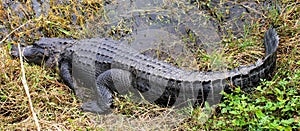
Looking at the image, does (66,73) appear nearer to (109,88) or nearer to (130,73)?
(109,88)

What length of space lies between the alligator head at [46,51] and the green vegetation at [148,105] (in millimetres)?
105

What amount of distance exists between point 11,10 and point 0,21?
0.23 metres

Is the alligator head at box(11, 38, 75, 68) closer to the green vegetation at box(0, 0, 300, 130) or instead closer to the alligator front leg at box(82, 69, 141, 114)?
the green vegetation at box(0, 0, 300, 130)

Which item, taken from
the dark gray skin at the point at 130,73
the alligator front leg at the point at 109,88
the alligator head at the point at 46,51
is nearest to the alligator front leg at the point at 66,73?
the dark gray skin at the point at 130,73

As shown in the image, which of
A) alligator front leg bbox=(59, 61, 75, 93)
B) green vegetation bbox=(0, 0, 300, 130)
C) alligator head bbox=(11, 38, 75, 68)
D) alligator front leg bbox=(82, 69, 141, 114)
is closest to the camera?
green vegetation bbox=(0, 0, 300, 130)

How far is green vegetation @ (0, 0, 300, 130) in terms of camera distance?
3566mm

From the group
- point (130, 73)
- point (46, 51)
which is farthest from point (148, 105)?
point (46, 51)

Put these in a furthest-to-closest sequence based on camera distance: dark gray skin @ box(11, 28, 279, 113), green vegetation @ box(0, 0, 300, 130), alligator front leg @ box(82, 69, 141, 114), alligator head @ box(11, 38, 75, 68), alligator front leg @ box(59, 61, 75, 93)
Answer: alligator head @ box(11, 38, 75, 68) < alligator front leg @ box(59, 61, 75, 93) < alligator front leg @ box(82, 69, 141, 114) < dark gray skin @ box(11, 28, 279, 113) < green vegetation @ box(0, 0, 300, 130)

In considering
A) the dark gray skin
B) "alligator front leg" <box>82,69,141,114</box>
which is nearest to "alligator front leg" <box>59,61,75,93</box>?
the dark gray skin

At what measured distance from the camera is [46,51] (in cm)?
492

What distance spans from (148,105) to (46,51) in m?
1.58

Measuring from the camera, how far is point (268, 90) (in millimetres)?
3779

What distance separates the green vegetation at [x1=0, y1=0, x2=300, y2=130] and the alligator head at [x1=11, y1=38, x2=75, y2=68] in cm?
10

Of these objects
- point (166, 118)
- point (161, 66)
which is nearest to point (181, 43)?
point (161, 66)
